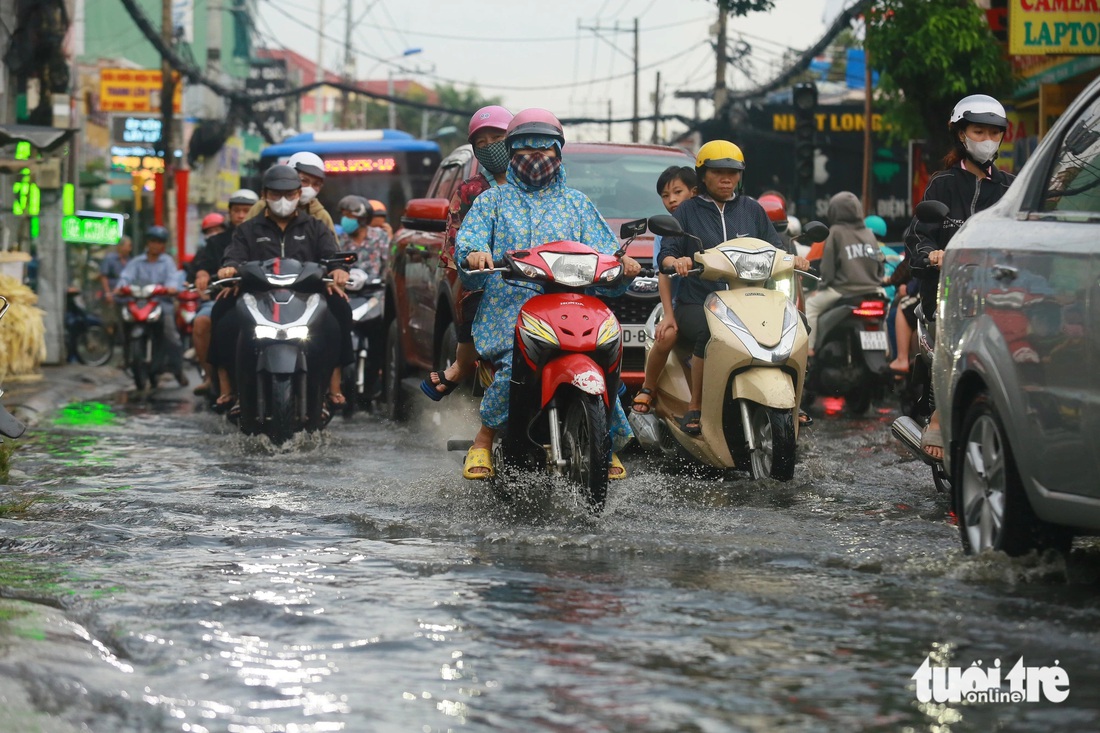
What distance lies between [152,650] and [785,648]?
5.71 feet

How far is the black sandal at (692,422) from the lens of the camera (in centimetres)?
964

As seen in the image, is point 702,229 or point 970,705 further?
point 702,229

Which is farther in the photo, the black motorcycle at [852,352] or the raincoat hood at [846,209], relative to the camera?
the raincoat hood at [846,209]

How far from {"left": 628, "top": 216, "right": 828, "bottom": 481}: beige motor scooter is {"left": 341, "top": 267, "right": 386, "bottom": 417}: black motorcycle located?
6209 mm

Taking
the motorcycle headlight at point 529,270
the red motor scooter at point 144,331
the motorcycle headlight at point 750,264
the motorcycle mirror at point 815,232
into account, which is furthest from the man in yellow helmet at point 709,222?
the red motor scooter at point 144,331

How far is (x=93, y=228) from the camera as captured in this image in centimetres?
2334

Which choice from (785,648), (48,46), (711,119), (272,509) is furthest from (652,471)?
(711,119)

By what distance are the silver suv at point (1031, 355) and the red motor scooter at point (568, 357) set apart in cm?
160

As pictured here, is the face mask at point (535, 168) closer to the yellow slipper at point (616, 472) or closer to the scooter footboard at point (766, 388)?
the yellow slipper at point (616, 472)

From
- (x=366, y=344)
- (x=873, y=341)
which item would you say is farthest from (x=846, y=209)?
(x=366, y=344)

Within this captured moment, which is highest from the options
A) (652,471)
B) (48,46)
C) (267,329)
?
(48,46)

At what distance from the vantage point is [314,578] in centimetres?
617

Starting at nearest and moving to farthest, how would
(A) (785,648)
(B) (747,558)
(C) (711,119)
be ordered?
(A) (785,648) → (B) (747,558) → (C) (711,119)

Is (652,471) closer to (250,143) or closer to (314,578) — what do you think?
(314,578)
